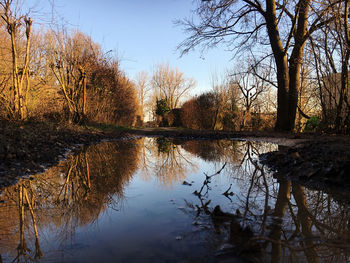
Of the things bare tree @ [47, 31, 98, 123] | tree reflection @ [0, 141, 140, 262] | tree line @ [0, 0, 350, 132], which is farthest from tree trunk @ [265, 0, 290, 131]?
bare tree @ [47, 31, 98, 123]

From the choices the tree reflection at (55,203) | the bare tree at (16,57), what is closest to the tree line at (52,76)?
the bare tree at (16,57)

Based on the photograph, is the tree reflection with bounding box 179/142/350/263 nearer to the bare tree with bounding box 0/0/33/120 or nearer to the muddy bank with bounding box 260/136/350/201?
the muddy bank with bounding box 260/136/350/201

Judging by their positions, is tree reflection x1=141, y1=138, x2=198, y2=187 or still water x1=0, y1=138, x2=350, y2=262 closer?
still water x1=0, y1=138, x2=350, y2=262

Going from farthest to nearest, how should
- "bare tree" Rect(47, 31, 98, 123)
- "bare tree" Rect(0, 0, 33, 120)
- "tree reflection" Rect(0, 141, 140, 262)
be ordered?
"bare tree" Rect(47, 31, 98, 123), "bare tree" Rect(0, 0, 33, 120), "tree reflection" Rect(0, 141, 140, 262)

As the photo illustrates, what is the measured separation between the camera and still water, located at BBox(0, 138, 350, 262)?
120cm

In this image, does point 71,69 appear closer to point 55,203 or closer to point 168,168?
point 168,168

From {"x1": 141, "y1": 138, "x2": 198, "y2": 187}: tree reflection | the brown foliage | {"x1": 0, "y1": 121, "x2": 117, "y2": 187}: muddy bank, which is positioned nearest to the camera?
{"x1": 0, "y1": 121, "x2": 117, "y2": 187}: muddy bank

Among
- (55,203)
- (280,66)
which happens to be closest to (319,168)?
(55,203)

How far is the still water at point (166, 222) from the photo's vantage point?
1.20 m

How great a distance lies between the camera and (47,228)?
150 cm

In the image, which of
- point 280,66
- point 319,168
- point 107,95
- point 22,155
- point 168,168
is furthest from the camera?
point 107,95

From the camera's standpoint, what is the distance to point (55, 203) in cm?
196

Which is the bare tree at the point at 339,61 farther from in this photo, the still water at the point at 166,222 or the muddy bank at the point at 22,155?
the muddy bank at the point at 22,155

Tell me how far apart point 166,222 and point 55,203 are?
1079 mm
